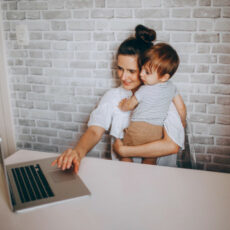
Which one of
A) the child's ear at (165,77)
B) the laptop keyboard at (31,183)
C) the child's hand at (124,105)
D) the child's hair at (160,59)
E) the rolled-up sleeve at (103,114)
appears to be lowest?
the laptop keyboard at (31,183)

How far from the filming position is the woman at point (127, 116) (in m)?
1.63

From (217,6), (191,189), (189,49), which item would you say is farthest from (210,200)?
(217,6)

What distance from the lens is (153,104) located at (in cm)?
161

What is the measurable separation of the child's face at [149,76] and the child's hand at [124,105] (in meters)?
0.21

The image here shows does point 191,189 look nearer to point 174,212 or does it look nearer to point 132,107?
point 174,212

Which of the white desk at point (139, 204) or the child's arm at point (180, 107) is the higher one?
the child's arm at point (180, 107)

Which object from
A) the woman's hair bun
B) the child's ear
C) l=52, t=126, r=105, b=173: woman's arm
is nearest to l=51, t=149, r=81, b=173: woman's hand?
l=52, t=126, r=105, b=173: woman's arm

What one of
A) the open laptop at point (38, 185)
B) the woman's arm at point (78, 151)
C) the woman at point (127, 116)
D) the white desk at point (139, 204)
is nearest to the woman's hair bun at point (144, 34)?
the woman at point (127, 116)

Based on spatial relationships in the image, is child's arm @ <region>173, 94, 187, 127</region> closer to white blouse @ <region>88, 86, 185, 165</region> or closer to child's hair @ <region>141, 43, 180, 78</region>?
white blouse @ <region>88, 86, 185, 165</region>

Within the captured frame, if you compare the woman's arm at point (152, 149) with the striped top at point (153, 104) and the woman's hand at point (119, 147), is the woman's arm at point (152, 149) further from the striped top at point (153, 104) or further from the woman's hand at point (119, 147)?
the striped top at point (153, 104)

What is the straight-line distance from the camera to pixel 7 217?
2.95 feet

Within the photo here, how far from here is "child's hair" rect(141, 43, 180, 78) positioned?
157cm

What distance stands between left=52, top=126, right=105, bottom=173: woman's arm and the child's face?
484mm

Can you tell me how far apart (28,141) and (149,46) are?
1.64m
